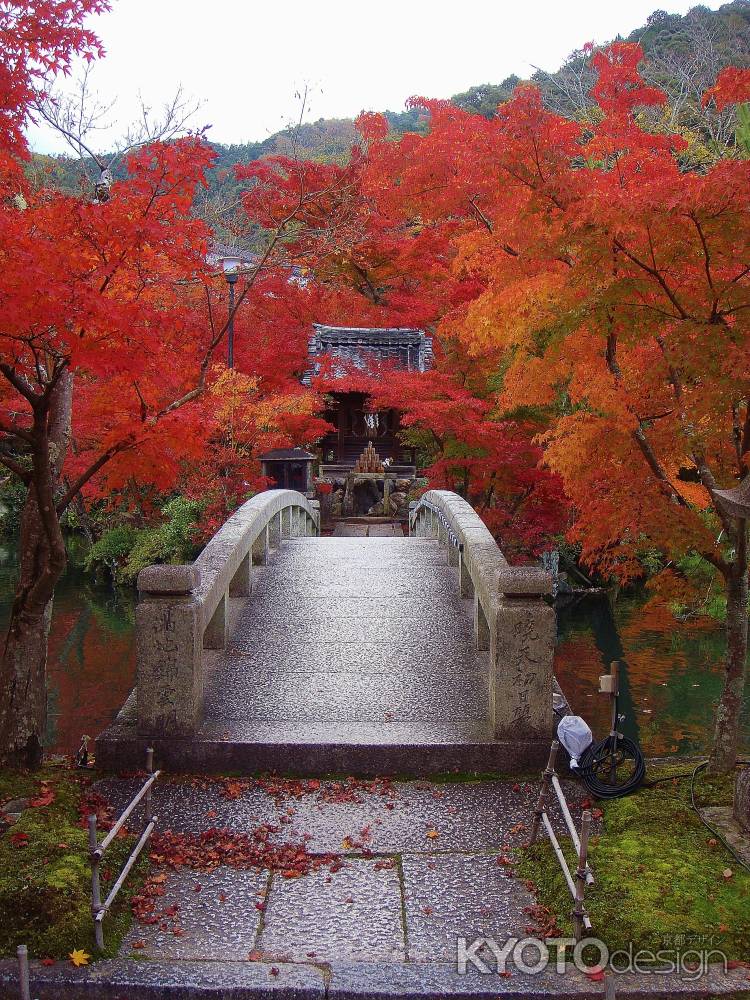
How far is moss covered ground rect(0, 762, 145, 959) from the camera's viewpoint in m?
3.94

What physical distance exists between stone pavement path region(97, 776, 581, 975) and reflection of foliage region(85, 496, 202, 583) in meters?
14.0

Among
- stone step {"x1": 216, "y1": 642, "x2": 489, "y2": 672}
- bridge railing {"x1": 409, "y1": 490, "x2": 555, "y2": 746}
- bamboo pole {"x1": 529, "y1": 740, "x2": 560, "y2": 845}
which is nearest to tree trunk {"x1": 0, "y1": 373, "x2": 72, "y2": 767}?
stone step {"x1": 216, "y1": 642, "x2": 489, "y2": 672}

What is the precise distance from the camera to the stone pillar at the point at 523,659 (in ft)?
19.1

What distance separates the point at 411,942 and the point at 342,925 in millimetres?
359

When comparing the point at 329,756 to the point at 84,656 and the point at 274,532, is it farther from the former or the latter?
the point at 84,656

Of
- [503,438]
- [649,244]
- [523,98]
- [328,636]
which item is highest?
[523,98]

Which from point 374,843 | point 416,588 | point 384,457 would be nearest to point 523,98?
point 416,588

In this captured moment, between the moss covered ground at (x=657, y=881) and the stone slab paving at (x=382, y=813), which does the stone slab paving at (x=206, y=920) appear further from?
the moss covered ground at (x=657, y=881)

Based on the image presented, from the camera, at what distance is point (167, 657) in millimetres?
5973

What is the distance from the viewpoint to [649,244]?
227 inches

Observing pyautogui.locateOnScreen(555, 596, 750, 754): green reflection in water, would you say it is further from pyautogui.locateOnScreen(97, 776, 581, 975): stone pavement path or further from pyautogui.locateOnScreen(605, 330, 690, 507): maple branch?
pyautogui.locateOnScreen(97, 776, 581, 975): stone pavement path

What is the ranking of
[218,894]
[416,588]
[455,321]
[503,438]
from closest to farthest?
[218,894] < [416,588] < [455,321] < [503,438]

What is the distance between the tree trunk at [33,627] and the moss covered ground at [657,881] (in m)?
3.53

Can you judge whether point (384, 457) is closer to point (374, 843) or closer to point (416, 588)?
point (416, 588)
